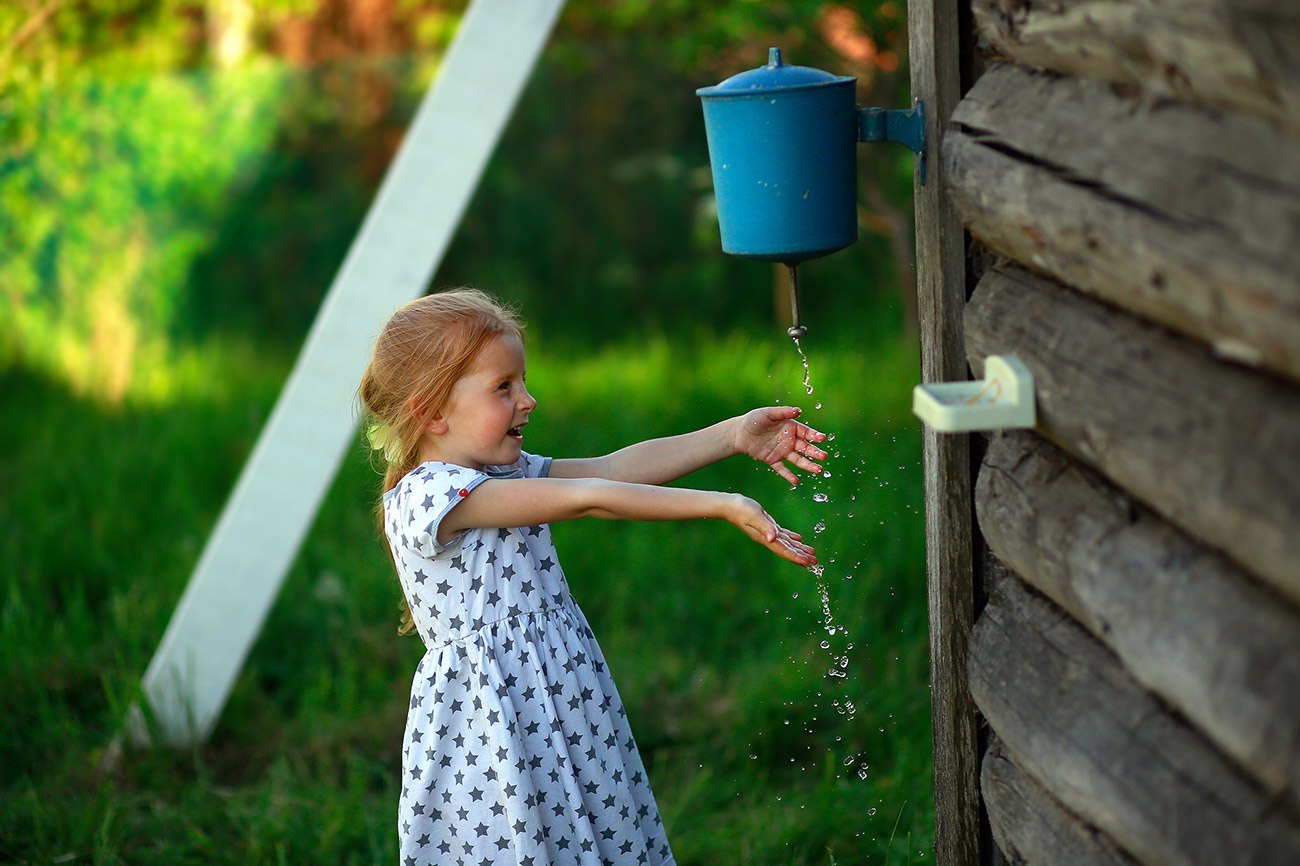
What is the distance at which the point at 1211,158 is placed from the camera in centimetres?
138

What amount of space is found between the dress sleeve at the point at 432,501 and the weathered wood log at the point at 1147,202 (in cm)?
96

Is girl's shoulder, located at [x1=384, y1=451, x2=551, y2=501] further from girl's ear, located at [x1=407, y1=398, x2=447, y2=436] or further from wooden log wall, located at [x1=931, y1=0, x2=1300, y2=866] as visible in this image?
wooden log wall, located at [x1=931, y1=0, x2=1300, y2=866]

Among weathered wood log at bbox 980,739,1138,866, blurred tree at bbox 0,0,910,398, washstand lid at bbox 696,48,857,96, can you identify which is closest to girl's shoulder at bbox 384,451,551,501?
washstand lid at bbox 696,48,857,96

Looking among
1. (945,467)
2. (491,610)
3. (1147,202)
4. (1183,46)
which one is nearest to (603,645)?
(491,610)

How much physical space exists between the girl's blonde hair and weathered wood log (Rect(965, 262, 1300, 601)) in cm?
93

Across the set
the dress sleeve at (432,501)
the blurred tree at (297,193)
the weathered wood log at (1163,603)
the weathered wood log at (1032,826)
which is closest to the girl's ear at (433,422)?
the dress sleeve at (432,501)

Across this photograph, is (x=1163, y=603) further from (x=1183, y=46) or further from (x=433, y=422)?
(x=433, y=422)

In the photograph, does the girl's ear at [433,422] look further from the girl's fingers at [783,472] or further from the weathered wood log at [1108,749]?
the weathered wood log at [1108,749]

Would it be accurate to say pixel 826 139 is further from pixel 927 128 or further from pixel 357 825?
pixel 357 825

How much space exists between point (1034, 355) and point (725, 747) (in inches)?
82.3

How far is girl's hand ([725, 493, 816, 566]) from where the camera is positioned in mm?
2080

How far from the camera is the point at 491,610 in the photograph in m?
2.37

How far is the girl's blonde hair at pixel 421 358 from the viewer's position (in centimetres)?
237

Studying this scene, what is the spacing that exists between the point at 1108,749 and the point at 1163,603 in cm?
27
